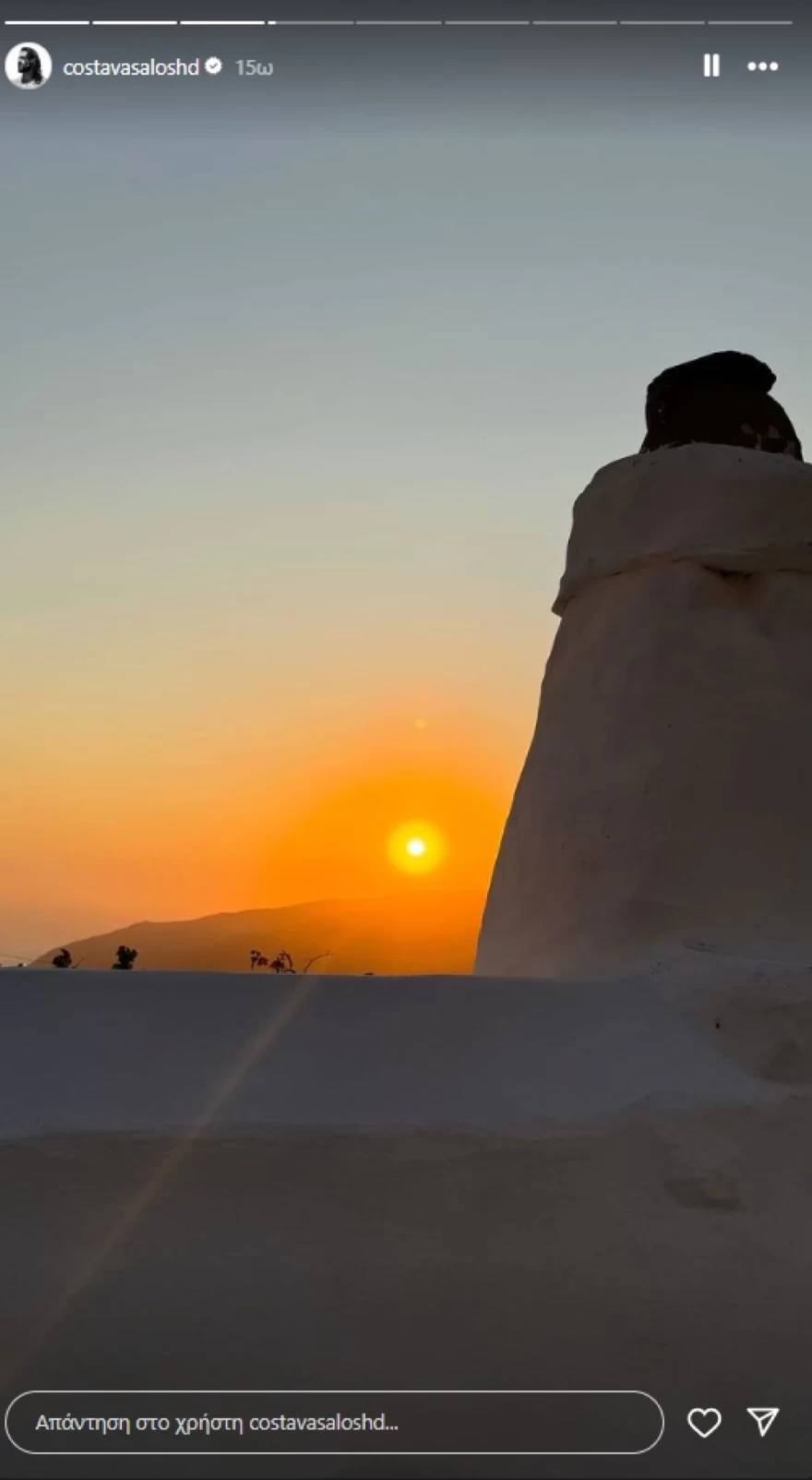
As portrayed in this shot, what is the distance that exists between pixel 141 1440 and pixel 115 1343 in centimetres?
43

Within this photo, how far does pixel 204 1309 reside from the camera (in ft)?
13.4

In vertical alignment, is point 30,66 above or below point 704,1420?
above

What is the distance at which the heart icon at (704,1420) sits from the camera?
3.90 m

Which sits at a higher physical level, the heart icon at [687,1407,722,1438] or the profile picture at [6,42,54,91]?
the profile picture at [6,42,54,91]

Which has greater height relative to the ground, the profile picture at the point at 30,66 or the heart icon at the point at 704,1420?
the profile picture at the point at 30,66

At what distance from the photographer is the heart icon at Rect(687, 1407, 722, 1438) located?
3904mm

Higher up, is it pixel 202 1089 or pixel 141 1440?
pixel 202 1089

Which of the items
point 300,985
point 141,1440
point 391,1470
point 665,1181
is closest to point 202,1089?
A: point 300,985

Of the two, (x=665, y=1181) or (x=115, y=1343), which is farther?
(x=665, y=1181)

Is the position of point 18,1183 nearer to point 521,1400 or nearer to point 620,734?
point 521,1400

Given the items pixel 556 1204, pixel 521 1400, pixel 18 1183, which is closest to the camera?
pixel 521 1400

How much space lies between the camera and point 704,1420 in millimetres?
3957

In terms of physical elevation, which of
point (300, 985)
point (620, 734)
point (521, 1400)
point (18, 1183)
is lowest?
point (521, 1400)

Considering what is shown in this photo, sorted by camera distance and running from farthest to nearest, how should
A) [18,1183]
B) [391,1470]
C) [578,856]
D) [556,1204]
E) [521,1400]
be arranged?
[578,856]
[556,1204]
[18,1183]
[521,1400]
[391,1470]
